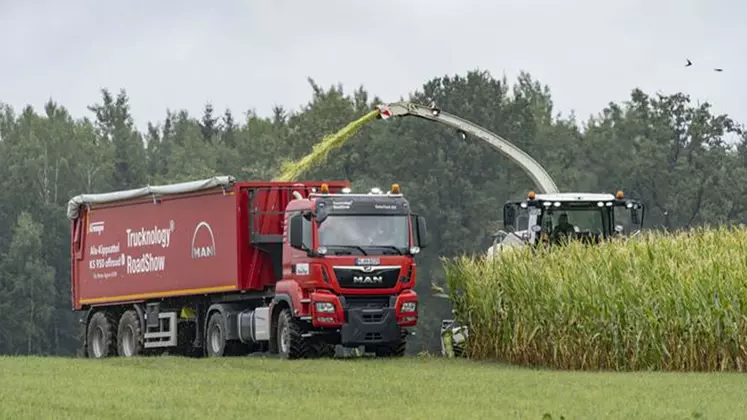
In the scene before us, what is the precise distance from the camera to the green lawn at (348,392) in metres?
21.1

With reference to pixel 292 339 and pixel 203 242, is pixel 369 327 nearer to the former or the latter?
pixel 292 339

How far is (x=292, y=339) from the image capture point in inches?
1305

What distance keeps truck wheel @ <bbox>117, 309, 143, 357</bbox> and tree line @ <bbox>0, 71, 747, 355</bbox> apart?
49.3 meters

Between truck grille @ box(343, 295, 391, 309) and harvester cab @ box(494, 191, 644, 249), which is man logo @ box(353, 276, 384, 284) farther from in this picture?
harvester cab @ box(494, 191, 644, 249)

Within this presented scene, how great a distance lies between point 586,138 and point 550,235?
84.5 meters

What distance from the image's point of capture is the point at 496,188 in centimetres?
10450

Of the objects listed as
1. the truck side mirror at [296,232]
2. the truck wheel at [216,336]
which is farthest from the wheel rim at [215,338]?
the truck side mirror at [296,232]

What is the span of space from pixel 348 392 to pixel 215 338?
490 inches

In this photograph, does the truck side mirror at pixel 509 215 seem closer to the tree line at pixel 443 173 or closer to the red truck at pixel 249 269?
the red truck at pixel 249 269

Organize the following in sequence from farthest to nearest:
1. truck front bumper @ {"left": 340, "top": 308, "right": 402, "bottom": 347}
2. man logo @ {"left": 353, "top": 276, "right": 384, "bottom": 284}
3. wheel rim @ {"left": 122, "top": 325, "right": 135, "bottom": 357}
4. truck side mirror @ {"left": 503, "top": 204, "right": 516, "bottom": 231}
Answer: wheel rim @ {"left": 122, "top": 325, "right": 135, "bottom": 357} < truck side mirror @ {"left": 503, "top": 204, "right": 516, "bottom": 231} < man logo @ {"left": 353, "top": 276, "right": 384, "bottom": 284} < truck front bumper @ {"left": 340, "top": 308, "right": 402, "bottom": 347}

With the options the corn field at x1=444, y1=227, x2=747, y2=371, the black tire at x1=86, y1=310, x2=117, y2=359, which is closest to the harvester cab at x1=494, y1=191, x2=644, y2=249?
the corn field at x1=444, y1=227, x2=747, y2=371

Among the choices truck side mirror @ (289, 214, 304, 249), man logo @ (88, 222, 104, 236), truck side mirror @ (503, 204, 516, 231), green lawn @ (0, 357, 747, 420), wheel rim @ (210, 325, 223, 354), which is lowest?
green lawn @ (0, 357, 747, 420)

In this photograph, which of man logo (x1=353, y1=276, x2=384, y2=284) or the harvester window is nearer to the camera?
man logo (x1=353, y1=276, x2=384, y2=284)

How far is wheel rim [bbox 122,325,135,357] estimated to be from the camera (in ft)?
129
